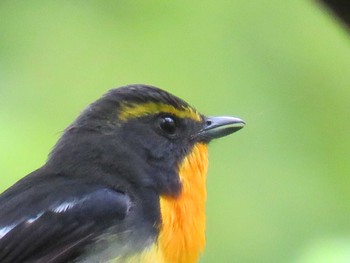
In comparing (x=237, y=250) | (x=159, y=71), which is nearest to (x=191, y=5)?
(x=159, y=71)

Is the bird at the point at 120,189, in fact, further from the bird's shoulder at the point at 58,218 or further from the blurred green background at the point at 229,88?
the blurred green background at the point at 229,88

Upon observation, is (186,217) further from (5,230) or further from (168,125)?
(5,230)

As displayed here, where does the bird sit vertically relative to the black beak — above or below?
below

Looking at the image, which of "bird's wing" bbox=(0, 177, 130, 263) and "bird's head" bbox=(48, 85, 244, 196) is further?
"bird's head" bbox=(48, 85, 244, 196)

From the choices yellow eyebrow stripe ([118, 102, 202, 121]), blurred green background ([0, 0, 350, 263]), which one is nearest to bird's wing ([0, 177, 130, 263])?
yellow eyebrow stripe ([118, 102, 202, 121])

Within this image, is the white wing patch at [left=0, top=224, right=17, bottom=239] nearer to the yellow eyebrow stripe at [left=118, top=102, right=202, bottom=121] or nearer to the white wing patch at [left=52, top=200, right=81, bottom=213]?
the white wing patch at [left=52, top=200, right=81, bottom=213]

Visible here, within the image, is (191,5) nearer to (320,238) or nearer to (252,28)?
(252,28)

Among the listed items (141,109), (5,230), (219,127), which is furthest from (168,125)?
(5,230)
